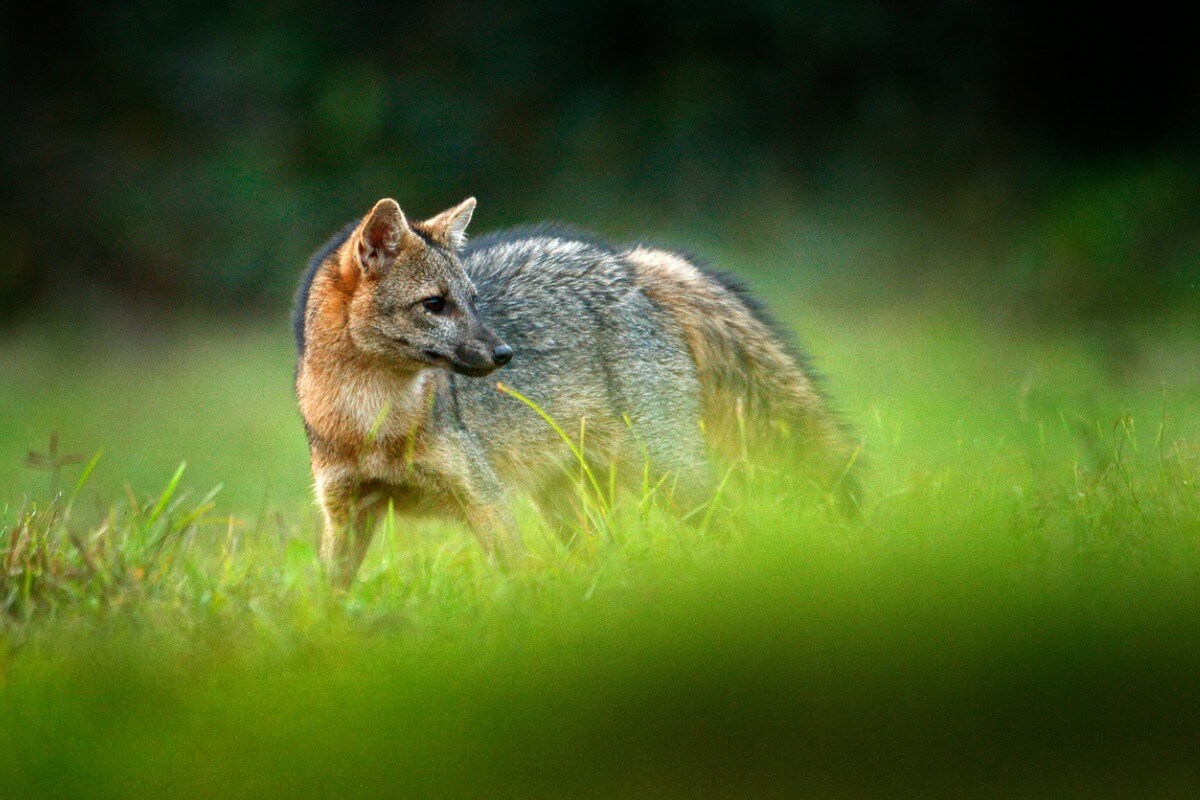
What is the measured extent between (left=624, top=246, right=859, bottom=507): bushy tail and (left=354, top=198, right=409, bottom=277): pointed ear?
126 cm

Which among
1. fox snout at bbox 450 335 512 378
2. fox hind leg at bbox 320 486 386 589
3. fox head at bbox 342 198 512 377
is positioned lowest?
fox hind leg at bbox 320 486 386 589

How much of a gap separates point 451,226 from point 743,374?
1449 mm

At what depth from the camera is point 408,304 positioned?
4289mm

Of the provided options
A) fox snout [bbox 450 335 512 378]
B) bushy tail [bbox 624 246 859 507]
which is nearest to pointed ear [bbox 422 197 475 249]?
fox snout [bbox 450 335 512 378]

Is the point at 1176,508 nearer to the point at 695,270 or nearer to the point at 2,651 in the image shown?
the point at 2,651

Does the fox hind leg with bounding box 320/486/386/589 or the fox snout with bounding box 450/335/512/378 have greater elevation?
the fox snout with bounding box 450/335/512/378

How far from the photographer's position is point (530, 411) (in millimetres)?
4848

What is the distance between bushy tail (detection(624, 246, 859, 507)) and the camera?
15.8 ft

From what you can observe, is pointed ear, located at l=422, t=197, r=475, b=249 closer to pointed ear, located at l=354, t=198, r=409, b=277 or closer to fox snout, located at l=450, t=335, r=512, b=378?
pointed ear, located at l=354, t=198, r=409, b=277

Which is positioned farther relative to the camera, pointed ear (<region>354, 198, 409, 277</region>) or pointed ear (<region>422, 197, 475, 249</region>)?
pointed ear (<region>422, 197, 475, 249</region>)

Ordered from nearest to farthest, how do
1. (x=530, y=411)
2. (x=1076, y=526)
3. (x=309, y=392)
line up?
(x=1076, y=526), (x=309, y=392), (x=530, y=411)

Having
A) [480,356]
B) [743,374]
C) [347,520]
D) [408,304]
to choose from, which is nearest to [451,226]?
[408,304]

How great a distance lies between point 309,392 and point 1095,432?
286cm

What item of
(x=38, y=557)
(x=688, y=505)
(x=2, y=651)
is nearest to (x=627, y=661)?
(x=2, y=651)
